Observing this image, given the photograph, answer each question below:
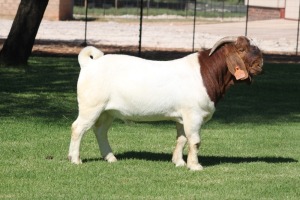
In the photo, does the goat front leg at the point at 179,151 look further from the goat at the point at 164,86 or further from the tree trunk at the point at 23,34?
the tree trunk at the point at 23,34

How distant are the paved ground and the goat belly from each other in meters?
25.5

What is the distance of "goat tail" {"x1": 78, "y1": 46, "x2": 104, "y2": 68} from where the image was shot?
39.3 feet

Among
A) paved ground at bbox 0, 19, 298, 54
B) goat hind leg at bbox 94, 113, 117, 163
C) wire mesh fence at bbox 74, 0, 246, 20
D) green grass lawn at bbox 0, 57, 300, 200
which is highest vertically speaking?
goat hind leg at bbox 94, 113, 117, 163

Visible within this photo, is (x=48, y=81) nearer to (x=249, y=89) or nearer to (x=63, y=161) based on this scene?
(x=249, y=89)

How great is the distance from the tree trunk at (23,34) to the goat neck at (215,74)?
13.7 m

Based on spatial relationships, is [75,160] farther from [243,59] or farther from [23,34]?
[23,34]

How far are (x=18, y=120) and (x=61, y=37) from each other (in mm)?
27041

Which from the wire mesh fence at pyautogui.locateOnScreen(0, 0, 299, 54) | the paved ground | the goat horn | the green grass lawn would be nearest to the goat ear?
the goat horn

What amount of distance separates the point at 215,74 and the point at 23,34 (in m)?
14.1

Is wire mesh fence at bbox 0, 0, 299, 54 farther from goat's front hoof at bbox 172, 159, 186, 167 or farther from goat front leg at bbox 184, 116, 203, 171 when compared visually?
goat front leg at bbox 184, 116, 203, 171

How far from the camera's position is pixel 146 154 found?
13.0 metres

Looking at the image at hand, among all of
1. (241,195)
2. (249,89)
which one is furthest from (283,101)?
(241,195)

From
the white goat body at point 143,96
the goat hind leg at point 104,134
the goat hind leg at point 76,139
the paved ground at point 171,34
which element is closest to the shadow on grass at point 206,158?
the goat hind leg at point 104,134

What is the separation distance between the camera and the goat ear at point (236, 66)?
38.8 ft
